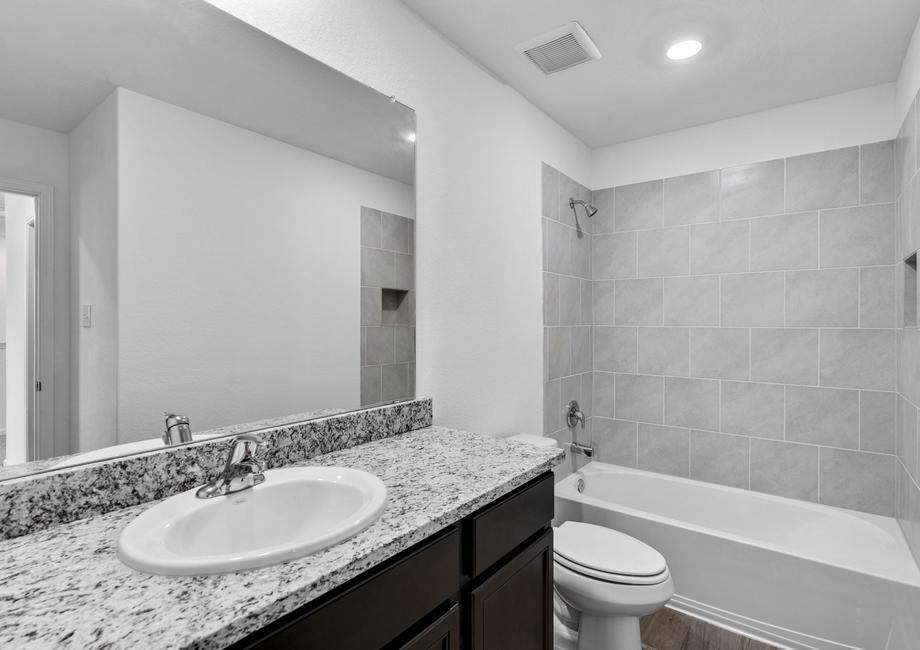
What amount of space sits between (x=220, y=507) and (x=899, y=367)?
9.24 feet

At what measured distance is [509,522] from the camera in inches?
46.4

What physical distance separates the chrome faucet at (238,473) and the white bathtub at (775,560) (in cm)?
179

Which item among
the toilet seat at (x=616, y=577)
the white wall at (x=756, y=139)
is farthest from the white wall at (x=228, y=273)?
the white wall at (x=756, y=139)

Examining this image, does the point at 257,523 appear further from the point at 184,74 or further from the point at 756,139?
the point at 756,139

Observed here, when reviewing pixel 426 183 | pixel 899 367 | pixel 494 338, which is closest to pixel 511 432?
pixel 494 338

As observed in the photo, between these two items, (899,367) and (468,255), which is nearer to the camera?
(468,255)

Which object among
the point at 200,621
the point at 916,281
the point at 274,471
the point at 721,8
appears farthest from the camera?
the point at 916,281

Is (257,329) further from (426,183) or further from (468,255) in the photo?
(468,255)

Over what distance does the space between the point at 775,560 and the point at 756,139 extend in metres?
2.11

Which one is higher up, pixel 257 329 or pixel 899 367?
pixel 257 329

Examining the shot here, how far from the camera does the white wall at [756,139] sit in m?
2.29

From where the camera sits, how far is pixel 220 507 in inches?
38.8

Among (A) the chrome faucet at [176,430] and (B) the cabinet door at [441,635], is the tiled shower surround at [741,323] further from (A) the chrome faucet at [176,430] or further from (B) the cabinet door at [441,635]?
(A) the chrome faucet at [176,430]

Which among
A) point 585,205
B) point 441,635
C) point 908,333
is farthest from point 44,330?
point 908,333
